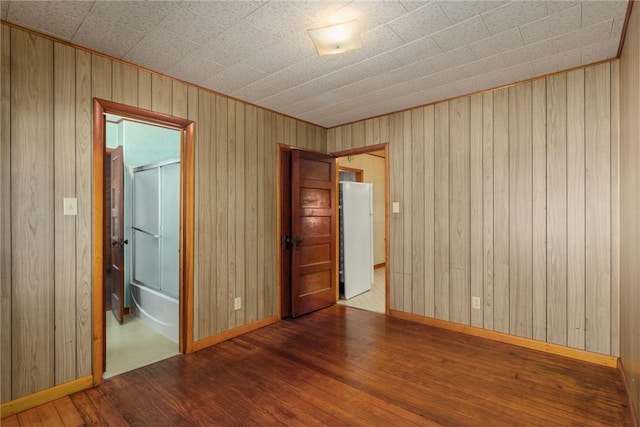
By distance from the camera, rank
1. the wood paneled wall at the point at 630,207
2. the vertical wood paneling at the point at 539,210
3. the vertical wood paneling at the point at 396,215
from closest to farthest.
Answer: the wood paneled wall at the point at 630,207 → the vertical wood paneling at the point at 539,210 → the vertical wood paneling at the point at 396,215

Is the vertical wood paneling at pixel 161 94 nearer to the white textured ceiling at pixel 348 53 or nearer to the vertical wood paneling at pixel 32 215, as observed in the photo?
the white textured ceiling at pixel 348 53

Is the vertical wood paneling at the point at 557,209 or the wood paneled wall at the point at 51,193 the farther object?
the vertical wood paneling at the point at 557,209

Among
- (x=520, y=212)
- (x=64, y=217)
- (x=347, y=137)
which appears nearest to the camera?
(x=64, y=217)

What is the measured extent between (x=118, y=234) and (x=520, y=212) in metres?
4.22

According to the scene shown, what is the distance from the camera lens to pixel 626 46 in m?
2.09

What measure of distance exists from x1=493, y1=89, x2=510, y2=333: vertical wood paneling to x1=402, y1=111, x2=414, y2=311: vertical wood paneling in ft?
2.85

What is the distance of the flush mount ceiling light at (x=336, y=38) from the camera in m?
1.98

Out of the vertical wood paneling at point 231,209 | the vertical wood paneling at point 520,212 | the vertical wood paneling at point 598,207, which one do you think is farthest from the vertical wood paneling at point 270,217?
the vertical wood paneling at point 598,207

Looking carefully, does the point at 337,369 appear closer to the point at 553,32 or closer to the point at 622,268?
the point at 622,268

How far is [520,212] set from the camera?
9.52ft

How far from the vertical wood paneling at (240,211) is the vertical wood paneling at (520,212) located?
2.63 metres

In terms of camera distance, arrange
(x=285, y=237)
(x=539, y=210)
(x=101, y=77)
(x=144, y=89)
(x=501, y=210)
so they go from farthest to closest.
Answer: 1. (x=285, y=237)
2. (x=501, y=210)
3. (x=539, y=210)
4. (x=144, y=89)
5. (x=101, y=77)

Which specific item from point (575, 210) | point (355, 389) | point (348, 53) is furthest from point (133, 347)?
point (575, 210)

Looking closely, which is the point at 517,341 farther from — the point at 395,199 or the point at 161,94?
the point at 161,94
